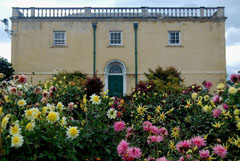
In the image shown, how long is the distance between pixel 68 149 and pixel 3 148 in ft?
1.79

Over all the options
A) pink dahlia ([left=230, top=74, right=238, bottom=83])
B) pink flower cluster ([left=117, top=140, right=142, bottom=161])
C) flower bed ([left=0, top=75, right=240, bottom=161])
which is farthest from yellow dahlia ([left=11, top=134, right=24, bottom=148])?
pink dahlia ([left=230, top=74, right=238, bottom=83])

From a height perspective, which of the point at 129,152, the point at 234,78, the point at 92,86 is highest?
the point at 234,78

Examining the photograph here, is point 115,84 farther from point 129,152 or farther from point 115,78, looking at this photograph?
point 129,152

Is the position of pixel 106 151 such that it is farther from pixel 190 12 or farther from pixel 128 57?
pixel 190 12

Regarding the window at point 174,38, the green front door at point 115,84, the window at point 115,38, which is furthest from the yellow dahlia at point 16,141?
the window at point 174,38

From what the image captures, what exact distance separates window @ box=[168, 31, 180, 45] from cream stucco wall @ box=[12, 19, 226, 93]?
0.29 meters

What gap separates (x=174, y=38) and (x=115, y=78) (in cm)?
523

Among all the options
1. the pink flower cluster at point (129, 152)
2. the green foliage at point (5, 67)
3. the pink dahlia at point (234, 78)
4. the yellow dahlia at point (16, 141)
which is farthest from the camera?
the green foliage at point (5, 67)

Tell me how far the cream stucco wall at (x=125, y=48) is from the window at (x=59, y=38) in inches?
10.4

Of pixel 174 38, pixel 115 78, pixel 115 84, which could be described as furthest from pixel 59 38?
pixel 174 38

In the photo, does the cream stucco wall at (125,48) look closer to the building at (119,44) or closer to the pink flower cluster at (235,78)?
the building at (119,44)

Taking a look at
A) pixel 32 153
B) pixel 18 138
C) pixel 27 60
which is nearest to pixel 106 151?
pixel 32 153

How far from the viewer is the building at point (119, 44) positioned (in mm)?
17469

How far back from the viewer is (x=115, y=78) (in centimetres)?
1753
